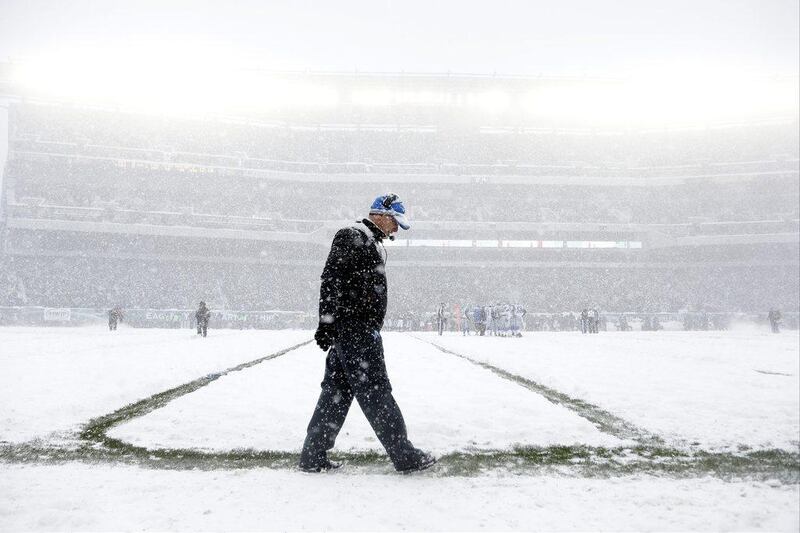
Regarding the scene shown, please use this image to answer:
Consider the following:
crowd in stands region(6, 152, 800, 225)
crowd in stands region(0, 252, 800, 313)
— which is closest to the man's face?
crowd in stands region(0, 252, 800, 313)

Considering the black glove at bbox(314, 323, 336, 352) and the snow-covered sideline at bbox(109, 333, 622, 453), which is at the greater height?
the black glove at bbox(314, 323, 336, 352)

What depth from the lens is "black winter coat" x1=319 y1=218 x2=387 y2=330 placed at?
9.04 ft

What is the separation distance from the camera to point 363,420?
4129 millimetres

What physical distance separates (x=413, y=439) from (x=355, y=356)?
101 centimetres

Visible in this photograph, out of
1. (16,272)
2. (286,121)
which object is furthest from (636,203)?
(16,272)

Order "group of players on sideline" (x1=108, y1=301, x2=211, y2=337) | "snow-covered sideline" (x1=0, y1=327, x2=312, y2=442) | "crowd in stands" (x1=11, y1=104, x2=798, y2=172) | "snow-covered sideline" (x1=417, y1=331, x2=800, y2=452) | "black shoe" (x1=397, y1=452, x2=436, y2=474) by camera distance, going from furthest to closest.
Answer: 1. "crowd in stands" (x1=11, y1=104, x2=798, y2=172)
2. "group of players on sideline" (x1=108, y1=301, x2=211, y2=337)
3. "snow-covered sideline" (x1=0, y1=327, x2=312, y2=442)
4. "snow-covered sideline" (x1=417, y1=331, x2=800, y2=452)
5. "black shoe" (x1=397, y1=452, x2=436, y2=474)

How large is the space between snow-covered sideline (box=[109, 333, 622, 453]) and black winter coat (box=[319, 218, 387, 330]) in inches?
39.4

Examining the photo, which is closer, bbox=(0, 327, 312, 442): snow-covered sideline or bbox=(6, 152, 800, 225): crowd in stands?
bbox=(0, 327, 312, 442): snow-covered sideline

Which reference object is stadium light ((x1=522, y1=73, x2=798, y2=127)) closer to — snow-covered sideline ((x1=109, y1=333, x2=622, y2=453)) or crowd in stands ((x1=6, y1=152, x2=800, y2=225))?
crowd in stands ((x1=6, y1=152, x2=800, y2=225))

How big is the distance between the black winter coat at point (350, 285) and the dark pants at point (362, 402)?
87 millimetres

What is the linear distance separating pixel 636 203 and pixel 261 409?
44.8 metres

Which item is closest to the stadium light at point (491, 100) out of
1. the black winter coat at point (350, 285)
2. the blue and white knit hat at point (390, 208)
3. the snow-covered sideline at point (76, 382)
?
the snow-covered sideline at point (76, 382)

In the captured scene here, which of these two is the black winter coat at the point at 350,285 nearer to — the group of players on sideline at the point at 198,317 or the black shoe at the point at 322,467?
the black shoe at the point at 322,467

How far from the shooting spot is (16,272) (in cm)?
3331
